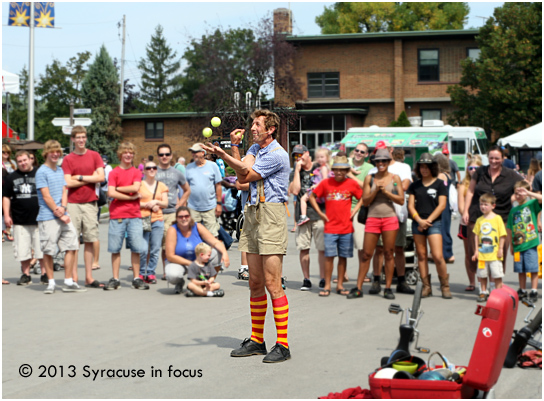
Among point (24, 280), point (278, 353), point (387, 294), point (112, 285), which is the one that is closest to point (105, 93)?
point (278, 353)

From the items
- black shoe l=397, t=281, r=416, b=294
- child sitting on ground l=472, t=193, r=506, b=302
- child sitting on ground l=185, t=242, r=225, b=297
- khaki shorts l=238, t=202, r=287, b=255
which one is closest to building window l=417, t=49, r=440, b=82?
child sitting on ground l=472, t=193, r=506, b=302

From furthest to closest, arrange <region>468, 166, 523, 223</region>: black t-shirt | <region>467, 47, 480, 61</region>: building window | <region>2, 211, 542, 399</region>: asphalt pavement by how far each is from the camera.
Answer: <region>467, 47, 480, 61</region>: building window
<region>468, 166, 523, 223</region>: black t-shirt
<region>2, 211, 542, 399</region>: asphalt pavement

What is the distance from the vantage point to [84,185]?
29.9 ft

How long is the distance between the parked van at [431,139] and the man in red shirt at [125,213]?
29.1ft

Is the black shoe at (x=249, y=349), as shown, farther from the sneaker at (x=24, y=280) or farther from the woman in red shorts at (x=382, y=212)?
the sneaker at (x=24, y=280)

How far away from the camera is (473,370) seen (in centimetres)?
280

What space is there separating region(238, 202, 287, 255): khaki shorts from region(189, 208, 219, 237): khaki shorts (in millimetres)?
821

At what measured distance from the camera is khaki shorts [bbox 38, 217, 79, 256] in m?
8.93

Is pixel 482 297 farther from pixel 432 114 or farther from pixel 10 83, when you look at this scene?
pixel 432 114

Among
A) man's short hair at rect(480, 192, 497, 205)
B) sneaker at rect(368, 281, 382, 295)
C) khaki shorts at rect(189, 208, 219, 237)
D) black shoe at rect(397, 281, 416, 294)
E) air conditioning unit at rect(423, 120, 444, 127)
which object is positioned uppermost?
air conditioning unit at rect(423, 120, 444, 127)

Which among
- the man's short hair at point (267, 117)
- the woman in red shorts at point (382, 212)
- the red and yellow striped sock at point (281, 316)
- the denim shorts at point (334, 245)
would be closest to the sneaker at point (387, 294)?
the woman in red shorts at point (382, 212)

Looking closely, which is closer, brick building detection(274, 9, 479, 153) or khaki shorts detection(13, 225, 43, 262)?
khaki shorts detection(13, 225, 43, 262)

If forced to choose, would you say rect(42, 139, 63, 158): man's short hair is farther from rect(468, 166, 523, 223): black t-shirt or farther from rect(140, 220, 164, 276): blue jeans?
rect(468, 166, 523, 223): black t-shirt

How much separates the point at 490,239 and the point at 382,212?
1.66m
